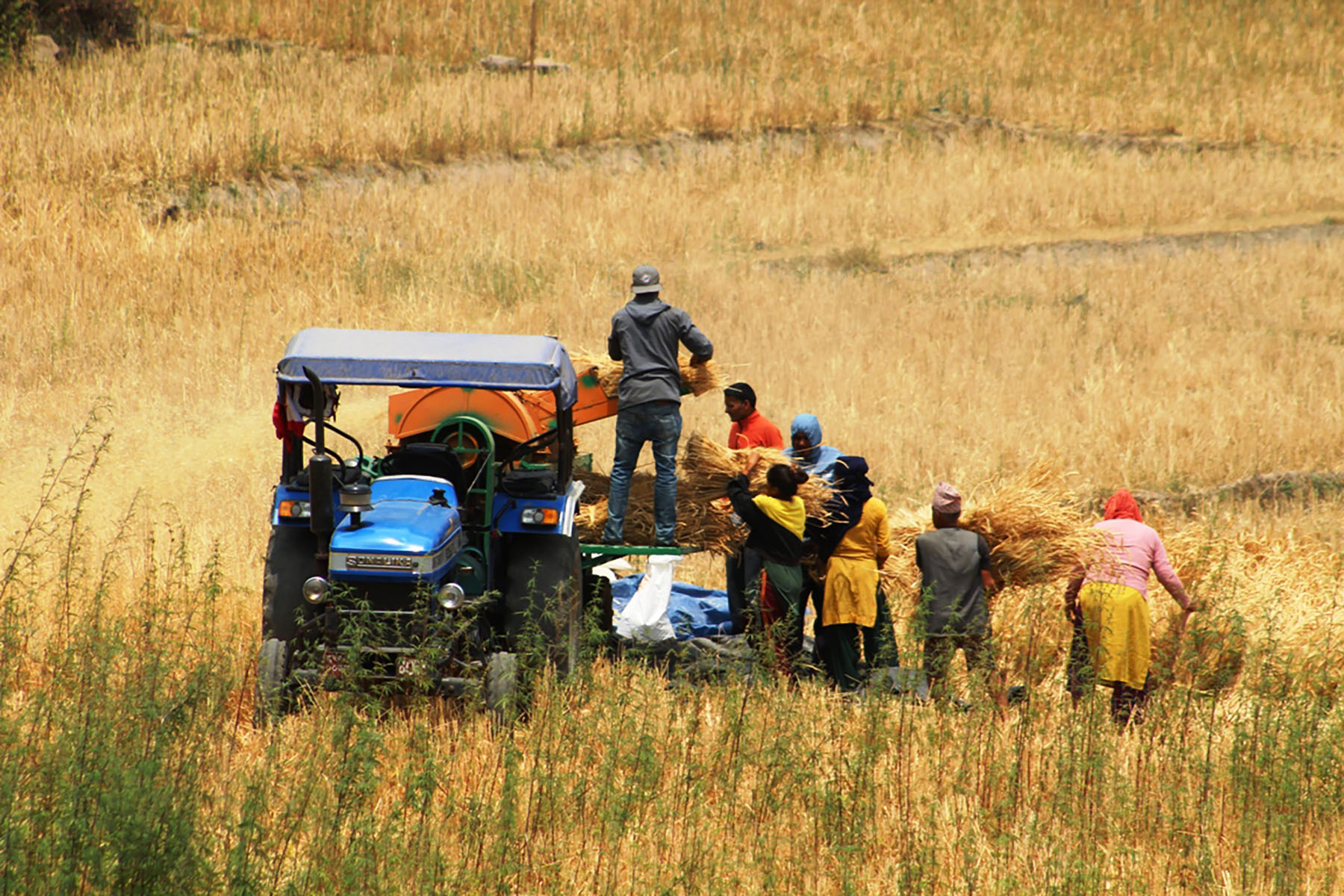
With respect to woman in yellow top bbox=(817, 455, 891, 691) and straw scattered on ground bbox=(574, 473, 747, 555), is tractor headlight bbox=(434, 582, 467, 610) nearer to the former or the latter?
straw scattered on ground bbox=(574, 473, 747, 555)

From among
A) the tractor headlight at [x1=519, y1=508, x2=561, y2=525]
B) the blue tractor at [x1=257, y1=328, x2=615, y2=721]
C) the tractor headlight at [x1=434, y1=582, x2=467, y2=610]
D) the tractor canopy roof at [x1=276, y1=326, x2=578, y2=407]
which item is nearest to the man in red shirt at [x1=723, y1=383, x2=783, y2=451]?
the blue tractor at [x1=257, y1=328, x2=615, y2=721]

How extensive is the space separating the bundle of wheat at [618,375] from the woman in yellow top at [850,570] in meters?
1.21

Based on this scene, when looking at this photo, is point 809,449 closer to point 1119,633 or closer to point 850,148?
point 1119,633

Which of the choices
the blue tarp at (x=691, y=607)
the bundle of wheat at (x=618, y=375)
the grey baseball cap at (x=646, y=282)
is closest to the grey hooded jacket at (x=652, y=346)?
the grey baseball cap at (x=646, y=282)

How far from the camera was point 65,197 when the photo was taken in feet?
62.3

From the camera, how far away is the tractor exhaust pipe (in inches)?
251

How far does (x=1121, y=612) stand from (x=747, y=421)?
2885 mm

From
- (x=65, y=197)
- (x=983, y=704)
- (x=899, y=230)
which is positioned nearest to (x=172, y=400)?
(x=65, y=197)

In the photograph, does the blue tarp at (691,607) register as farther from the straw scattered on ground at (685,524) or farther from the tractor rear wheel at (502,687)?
the tractor rear wheel at (502,687)

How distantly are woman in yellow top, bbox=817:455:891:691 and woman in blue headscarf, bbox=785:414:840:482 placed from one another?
0.40 meters

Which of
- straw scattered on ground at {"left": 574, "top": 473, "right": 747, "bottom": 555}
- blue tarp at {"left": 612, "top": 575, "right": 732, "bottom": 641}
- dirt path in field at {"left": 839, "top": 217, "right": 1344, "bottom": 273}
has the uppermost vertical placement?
dirt path in field at {"left": 839, "top": 217, "right": 1344, "bottom": 273}

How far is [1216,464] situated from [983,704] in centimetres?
744

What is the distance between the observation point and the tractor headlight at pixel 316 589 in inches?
256

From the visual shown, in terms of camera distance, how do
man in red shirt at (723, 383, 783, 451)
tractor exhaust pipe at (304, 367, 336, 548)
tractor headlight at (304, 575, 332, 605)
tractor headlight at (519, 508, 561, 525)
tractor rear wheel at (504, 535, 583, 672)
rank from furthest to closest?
man in red shirt at (723, 383, 783, 451), tractor headlight at (519, 508, 561, 525), tractor rear wheel at (504, 535, 583, 672), tractor headlight at (304, 575, 332, 605), tractor exhaust pipe at (304, 367, 336, 548)
